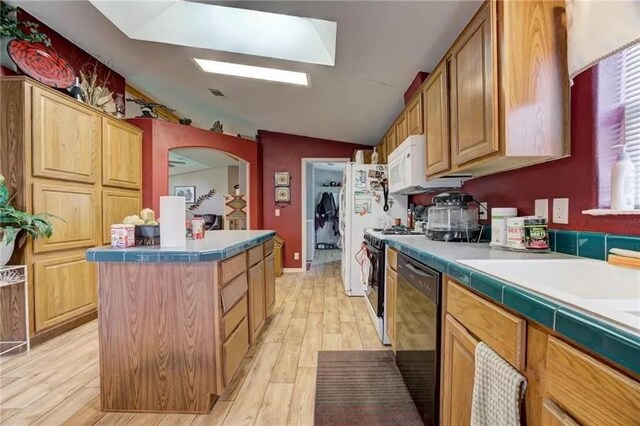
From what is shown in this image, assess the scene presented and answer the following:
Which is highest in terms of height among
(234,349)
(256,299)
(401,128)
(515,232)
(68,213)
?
(401,128)

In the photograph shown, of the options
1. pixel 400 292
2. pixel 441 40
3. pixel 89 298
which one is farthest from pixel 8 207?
pixel 441 40

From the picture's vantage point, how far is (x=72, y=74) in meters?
2.84

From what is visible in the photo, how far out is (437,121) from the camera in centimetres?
210

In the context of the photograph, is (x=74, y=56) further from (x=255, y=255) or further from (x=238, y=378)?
(x=238, y=378)

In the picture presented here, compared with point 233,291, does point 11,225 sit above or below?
above

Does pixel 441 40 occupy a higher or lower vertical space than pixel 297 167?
higher

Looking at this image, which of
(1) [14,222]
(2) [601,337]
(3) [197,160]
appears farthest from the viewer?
(3) [197,160]

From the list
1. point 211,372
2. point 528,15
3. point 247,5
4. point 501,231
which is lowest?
point 211,372

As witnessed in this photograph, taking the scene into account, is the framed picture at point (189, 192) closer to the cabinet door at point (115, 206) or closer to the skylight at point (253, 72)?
the cabinet door at point (115, 206)

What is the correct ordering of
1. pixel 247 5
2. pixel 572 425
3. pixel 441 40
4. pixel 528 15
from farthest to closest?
pixel 247 5
pixel 441 40
pixel 528 15
pixel 572 425

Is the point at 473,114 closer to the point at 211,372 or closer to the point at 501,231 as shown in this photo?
the point at 501,231

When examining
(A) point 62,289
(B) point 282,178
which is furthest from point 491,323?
(B) point 282,178

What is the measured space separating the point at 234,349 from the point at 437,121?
2010mm

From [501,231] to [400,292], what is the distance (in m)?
0.70
